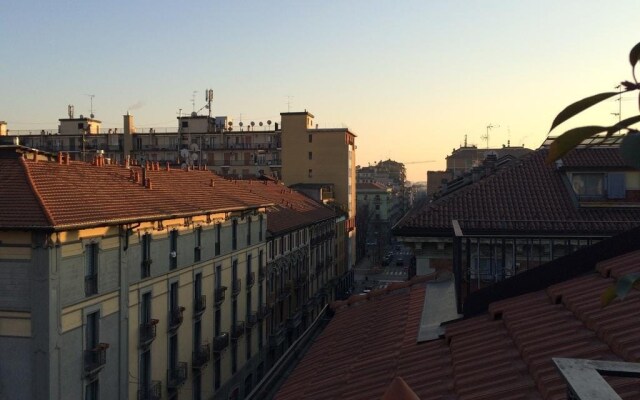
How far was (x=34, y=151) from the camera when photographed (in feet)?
64.1

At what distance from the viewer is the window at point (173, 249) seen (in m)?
24.1

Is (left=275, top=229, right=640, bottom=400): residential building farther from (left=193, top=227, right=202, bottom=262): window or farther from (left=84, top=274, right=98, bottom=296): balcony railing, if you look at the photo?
(left=193, top=227, right=202, bottom=262): window

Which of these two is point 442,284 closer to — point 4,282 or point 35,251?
point 35,251

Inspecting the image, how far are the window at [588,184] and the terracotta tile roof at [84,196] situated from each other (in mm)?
14139

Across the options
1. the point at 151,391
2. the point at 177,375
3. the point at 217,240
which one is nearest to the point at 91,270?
the point at 151,391

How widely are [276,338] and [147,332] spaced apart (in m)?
18.1

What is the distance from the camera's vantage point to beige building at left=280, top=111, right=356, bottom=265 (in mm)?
68188

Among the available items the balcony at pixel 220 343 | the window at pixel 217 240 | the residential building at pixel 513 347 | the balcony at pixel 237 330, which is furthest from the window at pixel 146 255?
the residential building at pixel 513 347

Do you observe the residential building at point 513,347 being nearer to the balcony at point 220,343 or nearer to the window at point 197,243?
the window at point 197,243

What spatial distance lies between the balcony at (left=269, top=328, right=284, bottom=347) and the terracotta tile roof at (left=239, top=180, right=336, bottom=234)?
6743 millimetres

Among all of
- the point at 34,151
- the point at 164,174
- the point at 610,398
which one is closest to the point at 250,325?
the point at 164,174

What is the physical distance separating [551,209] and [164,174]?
59.1 ft

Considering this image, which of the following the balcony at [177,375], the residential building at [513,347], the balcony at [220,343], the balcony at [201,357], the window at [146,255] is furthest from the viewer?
the balcony at [220,343]

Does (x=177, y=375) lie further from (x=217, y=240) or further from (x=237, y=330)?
(x=237, y=330)
